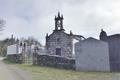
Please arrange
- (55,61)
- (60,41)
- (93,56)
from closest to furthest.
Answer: (93,56) → (55,61) → (60,41)

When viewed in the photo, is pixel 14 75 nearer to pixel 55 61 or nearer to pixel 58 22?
pixel 55 61

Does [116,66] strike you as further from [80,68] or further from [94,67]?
[80,68]

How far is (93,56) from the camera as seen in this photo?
2019 centimetres

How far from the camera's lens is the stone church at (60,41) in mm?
33625

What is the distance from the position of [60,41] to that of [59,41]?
0.21 metres

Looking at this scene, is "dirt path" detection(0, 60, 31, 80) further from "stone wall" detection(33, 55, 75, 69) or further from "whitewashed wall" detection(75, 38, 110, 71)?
"whitewashed wall" detection(75, 38, 110, 71)

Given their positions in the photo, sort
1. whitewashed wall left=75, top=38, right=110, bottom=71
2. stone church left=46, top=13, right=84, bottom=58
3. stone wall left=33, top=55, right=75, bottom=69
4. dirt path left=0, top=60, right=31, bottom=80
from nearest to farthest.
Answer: dirt path left=0, top=60, right=31, bottom=80, whitewashed wall left=75, top=38, right=110, bottom=71, stone wall left=33, top=55, right=75, bottom=69, stone church left=46, top=13, right=84, bottom=58

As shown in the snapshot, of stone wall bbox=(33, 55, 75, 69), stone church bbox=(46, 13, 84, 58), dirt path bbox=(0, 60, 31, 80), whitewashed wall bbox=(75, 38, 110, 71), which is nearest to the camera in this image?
dirt path bbox=(0, 60, 31, 80)

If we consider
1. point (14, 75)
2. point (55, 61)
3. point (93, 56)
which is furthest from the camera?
point (55, 61)

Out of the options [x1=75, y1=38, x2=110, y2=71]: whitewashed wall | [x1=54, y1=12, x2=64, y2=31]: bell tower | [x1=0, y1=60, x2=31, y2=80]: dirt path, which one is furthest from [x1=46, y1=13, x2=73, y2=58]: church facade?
[x1=0, y1=60, x2=31, y2=80]: dirt path

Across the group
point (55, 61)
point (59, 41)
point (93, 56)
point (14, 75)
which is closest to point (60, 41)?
point (59, 41)

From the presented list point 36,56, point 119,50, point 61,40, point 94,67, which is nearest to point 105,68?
point 94,67

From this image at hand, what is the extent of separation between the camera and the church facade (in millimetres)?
33625

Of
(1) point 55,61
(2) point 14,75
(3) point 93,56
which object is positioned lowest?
(2) point 14,75
